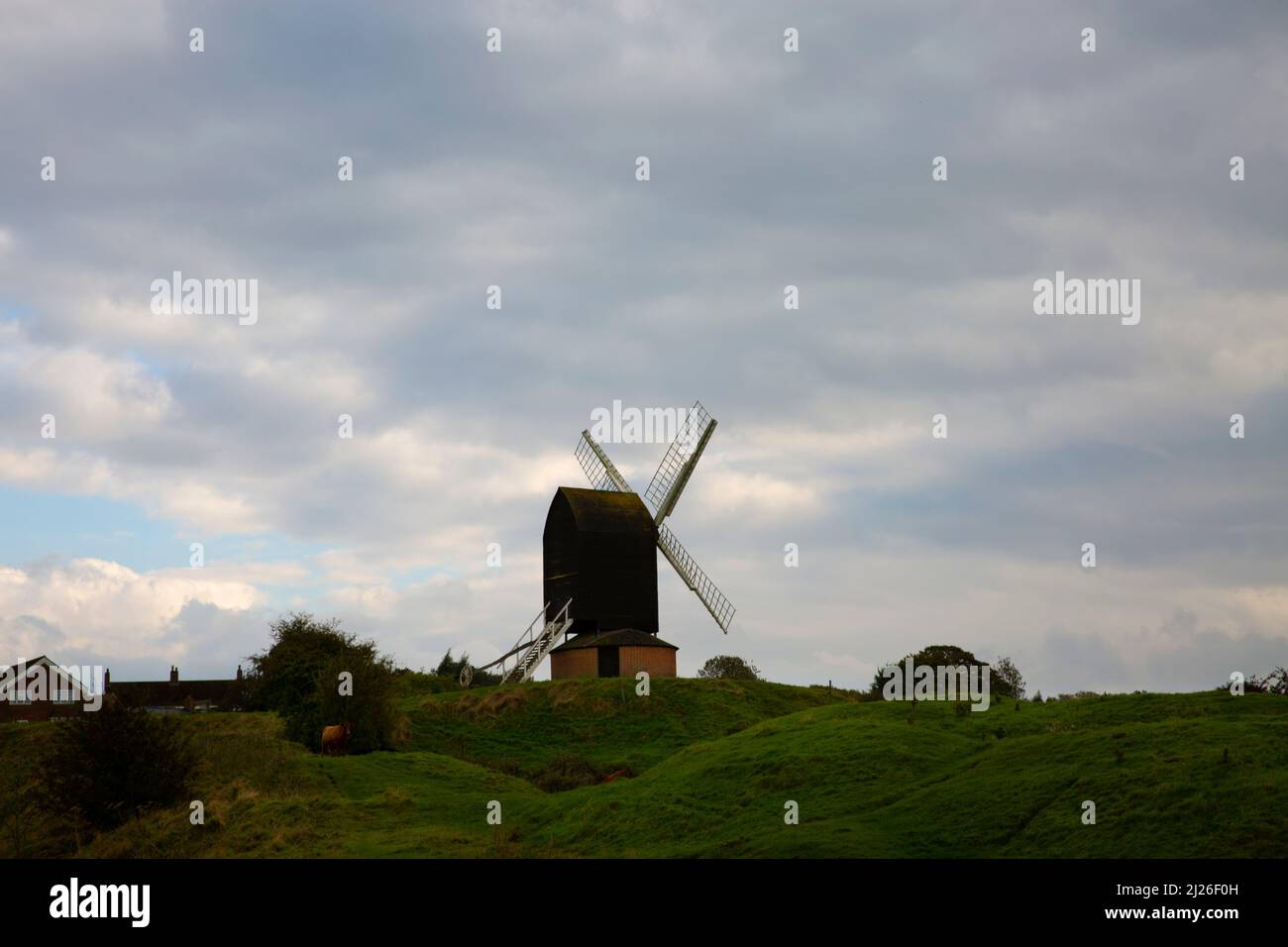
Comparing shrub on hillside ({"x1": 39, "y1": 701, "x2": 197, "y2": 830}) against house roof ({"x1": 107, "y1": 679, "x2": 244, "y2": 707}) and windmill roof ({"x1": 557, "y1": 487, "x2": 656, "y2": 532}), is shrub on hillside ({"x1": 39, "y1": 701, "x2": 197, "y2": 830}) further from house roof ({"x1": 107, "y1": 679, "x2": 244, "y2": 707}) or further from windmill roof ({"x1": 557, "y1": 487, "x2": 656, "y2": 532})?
house roof ({"x1": 107, "y1": 679, "x2": 244, "y2": 707})

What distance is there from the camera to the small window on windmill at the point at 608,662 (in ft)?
195

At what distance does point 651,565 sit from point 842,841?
134 feet

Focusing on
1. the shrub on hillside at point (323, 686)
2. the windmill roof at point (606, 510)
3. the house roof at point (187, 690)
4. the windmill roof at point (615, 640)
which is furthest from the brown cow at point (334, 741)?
the house roof at point (187, 690)

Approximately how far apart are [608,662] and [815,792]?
32128 mm

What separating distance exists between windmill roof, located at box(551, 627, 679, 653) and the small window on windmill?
247mm

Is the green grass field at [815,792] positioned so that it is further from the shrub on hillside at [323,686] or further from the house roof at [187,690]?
the house roof at [187,690]

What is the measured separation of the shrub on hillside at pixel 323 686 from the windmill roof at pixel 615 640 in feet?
51.2

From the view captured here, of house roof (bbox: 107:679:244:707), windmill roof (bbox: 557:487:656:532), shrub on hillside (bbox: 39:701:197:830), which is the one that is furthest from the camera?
house roof (bbox: 107:679:244:707)

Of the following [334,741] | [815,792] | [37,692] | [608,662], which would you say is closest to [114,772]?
[334,741]

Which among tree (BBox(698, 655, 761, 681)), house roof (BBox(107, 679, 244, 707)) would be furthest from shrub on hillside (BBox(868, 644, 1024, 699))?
house roof (BBox(107, 679, 244, 707))

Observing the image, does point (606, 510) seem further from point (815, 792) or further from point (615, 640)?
point (815, 792)

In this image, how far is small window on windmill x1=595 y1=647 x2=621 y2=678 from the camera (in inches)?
2336
